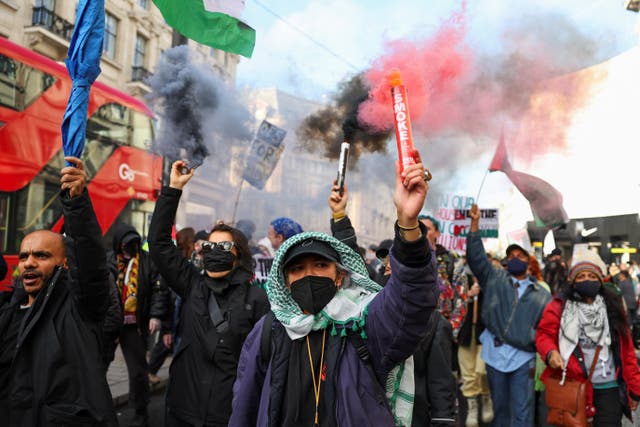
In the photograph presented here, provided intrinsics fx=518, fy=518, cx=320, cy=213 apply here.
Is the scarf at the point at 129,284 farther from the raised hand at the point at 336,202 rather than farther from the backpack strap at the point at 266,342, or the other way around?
the backpack strap at the point at 266,342

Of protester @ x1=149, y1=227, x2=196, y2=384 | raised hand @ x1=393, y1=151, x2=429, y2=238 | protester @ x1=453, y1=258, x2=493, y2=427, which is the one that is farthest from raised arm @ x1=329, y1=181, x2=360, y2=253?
protester @ x1=453, y1=258, x2=493, y2=427

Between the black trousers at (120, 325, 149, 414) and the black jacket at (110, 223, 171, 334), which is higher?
the black jacket at (110, 223, 171, 334)

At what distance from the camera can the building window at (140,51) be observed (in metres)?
22.6

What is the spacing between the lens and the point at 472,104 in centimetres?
620

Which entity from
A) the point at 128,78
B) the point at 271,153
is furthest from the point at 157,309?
the point at 128,78

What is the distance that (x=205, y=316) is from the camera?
329 centimetres

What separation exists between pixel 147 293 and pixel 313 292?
381 cm

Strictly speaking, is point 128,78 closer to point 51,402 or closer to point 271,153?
point 271,153

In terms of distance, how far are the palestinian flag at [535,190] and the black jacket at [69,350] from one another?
17.8 feet

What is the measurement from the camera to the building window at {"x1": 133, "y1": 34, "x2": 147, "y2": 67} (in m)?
22.6

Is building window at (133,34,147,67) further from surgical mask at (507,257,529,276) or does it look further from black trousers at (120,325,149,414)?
surgical mask at (507,257,529,276)

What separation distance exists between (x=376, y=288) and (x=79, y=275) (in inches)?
56.1

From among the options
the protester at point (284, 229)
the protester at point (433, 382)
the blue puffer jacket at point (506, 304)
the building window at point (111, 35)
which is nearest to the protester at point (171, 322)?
the protester at point (284, 229)

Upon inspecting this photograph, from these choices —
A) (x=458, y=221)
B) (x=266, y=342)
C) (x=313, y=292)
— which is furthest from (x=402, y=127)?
(x=458, y=221)
